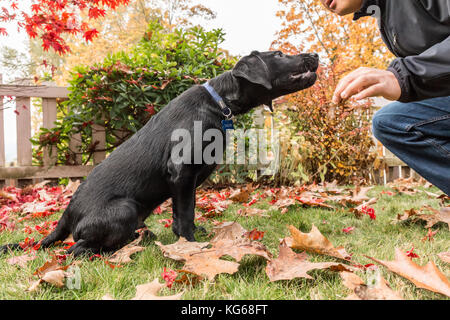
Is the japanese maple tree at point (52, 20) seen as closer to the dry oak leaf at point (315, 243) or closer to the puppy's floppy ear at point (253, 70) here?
the puppy's floppy ear at point (253, 70)

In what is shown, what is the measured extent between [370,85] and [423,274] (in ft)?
2.73

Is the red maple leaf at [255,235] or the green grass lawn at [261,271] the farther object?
the red maple leaf at [255,235]

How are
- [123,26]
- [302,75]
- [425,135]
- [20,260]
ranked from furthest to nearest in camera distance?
[123,26], [302,75], [425,135], [20,260]

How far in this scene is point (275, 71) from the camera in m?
2.44

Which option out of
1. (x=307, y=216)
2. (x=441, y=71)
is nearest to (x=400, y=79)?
(x=441, y=71)

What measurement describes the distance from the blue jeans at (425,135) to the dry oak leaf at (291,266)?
1.22m

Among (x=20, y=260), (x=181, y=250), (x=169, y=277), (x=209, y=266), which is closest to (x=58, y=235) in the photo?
(x=20, y=260)

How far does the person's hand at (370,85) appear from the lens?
1374 millimetres

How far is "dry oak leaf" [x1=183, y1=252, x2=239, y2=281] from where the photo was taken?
4.59 feet

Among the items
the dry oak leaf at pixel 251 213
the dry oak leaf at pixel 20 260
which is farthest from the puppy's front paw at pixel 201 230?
the dry oak leaf at pixel 20 260

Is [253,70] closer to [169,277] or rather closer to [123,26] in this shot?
[169,277]

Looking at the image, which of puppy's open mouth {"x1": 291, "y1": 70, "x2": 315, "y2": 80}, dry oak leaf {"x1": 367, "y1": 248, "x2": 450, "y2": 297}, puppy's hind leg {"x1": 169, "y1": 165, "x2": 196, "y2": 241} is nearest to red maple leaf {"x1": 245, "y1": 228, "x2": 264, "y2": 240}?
puppy's hind leg {"x1": 169, "y1": 165, "x2": 196, "y2": 241}

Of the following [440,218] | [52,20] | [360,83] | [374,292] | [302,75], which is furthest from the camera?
[52,20]

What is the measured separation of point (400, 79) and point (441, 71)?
19 cm
